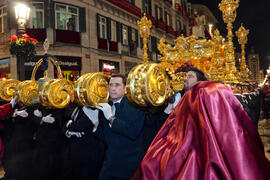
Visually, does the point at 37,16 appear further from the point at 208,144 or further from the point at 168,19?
the point at 168,19

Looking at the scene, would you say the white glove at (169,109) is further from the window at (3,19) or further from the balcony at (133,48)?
the balcony at (133,48)

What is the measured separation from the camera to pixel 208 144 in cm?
151

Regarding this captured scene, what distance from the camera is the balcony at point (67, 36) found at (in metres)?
14.1

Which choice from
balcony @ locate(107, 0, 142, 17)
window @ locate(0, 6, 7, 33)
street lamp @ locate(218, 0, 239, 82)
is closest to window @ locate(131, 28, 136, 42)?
balcony @ locate(107, 0, 142, 17)

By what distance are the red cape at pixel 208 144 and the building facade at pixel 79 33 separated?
42.4 ft

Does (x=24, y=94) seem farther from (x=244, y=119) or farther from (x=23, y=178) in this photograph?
(x=244, y=119)

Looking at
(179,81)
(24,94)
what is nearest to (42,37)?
(24,94)

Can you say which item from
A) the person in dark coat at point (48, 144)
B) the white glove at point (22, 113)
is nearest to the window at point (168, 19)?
the white glove at point (22, 113)

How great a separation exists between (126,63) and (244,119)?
17983mm

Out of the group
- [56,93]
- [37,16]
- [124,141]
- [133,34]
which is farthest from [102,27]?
[124,141]

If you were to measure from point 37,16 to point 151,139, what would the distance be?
14.2 m

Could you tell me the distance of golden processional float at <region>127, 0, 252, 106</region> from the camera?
2.00 meters

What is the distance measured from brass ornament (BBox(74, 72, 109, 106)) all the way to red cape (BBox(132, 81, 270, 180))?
1.09m

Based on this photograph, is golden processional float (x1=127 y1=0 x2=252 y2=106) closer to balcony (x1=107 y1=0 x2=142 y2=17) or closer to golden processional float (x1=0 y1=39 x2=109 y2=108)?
golden processional float (x1=0 y1=39 x2=109 y2=108)
